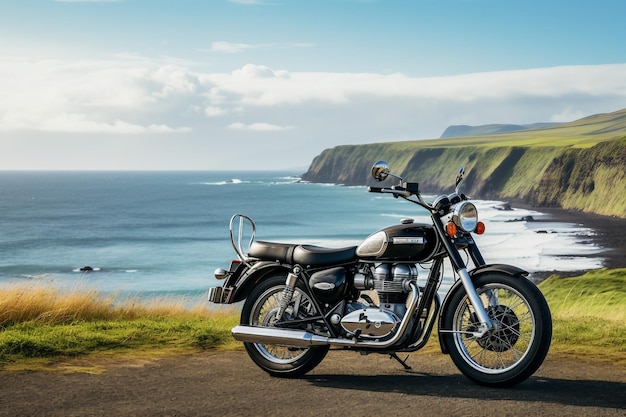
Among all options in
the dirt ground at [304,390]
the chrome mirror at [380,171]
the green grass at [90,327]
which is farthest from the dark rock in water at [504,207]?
the chrome mirror at [380,171]

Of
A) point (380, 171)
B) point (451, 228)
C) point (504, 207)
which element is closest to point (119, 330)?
point (380, 171)

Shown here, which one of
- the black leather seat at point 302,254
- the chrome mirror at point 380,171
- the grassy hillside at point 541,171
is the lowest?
the grassy hillside at point 541,171

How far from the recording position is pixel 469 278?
678 cm

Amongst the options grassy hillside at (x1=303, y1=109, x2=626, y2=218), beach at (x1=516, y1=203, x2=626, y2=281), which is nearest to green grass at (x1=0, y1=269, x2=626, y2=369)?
beach at (x1=516, y1=203, x2=626, y2=281)

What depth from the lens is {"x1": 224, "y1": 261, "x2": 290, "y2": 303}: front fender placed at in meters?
7.72

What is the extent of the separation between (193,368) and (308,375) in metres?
1.20

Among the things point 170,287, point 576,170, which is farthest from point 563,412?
point 576,170

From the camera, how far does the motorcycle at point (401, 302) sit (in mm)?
6734

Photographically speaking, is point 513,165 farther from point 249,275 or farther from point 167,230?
point 249,275

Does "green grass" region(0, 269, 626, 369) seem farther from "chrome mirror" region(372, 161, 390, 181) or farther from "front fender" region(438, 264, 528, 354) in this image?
"chrome mirror" region(372, 161, 390, 181)

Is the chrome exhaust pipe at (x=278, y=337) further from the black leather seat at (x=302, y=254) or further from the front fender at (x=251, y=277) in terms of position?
the black leather seat at (x=302, y=254)

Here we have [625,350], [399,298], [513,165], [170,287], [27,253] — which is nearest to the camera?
[399,298]

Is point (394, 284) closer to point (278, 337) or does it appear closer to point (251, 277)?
point (278, 337)

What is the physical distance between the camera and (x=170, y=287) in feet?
181
